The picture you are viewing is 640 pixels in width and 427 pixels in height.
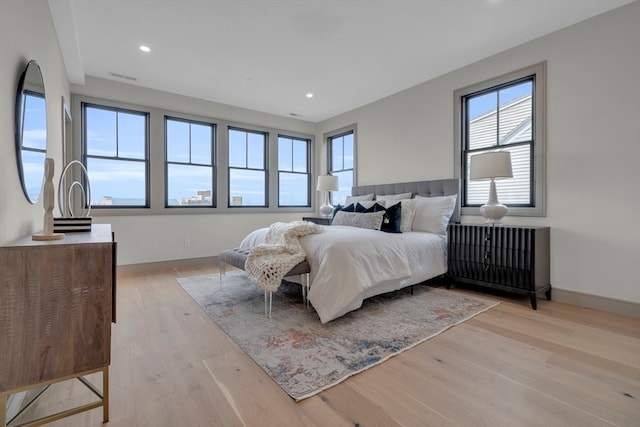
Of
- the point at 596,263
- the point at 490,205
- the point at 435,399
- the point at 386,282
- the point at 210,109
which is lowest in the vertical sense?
the point at 435,399

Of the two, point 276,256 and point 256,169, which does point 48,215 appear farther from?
point 256,169

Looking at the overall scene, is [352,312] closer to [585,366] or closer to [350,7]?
[585,366]

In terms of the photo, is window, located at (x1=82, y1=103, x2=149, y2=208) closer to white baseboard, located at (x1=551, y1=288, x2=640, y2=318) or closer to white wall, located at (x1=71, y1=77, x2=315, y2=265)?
white wall, located at (x1=71, y1=77, x2=315, y2=265)

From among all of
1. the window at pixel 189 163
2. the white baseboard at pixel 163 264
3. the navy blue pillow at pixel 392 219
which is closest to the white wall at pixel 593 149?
the navy blue pillow at pixel 392 219

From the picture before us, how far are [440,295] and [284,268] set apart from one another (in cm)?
178

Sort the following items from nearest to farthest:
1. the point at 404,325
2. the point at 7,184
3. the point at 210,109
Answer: the point at 7,184
the point at 404,325
the point at 210,109

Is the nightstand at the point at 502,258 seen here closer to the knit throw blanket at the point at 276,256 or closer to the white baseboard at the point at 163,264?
the knit throw blanket at the point at 276,256

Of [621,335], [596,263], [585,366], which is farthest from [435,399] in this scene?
[596,263]

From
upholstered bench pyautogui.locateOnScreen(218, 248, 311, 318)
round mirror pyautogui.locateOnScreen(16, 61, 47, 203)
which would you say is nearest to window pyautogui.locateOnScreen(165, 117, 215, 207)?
upholstered bench pyautogui.locateOnScreen(218, 248, 311, 318)

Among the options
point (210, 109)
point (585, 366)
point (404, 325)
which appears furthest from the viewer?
point (210, 109)

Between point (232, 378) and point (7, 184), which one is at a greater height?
point (7, 184)

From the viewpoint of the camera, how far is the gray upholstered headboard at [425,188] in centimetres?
383

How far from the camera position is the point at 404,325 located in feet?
7.88

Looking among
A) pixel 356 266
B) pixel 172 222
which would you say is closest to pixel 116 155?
pixel 172 222
